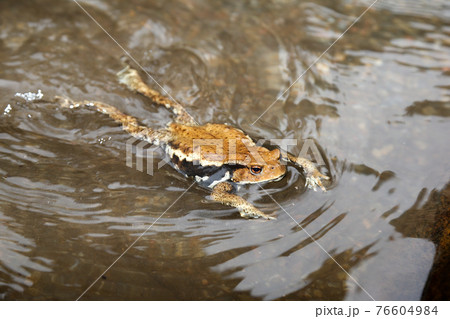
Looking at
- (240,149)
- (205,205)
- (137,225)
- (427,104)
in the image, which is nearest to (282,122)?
(240,149)

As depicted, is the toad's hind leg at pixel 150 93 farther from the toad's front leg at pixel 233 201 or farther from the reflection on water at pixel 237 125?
the toad's front leg at pixel 233 201

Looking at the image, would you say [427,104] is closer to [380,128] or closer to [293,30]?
[380,128]

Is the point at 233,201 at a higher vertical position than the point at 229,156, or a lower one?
lower

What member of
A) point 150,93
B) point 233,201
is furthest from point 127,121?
point 233,201

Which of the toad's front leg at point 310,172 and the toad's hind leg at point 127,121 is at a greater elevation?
the toad's hind leg at point 127,121

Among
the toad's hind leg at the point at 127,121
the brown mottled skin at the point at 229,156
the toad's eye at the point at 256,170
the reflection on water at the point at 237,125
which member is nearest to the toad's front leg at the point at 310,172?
the brown mottled skin at the point at 229,156

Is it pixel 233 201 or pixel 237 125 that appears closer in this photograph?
pixel 233 201

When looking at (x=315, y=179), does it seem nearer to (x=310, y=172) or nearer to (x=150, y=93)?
Result: (x=310, y=172)
